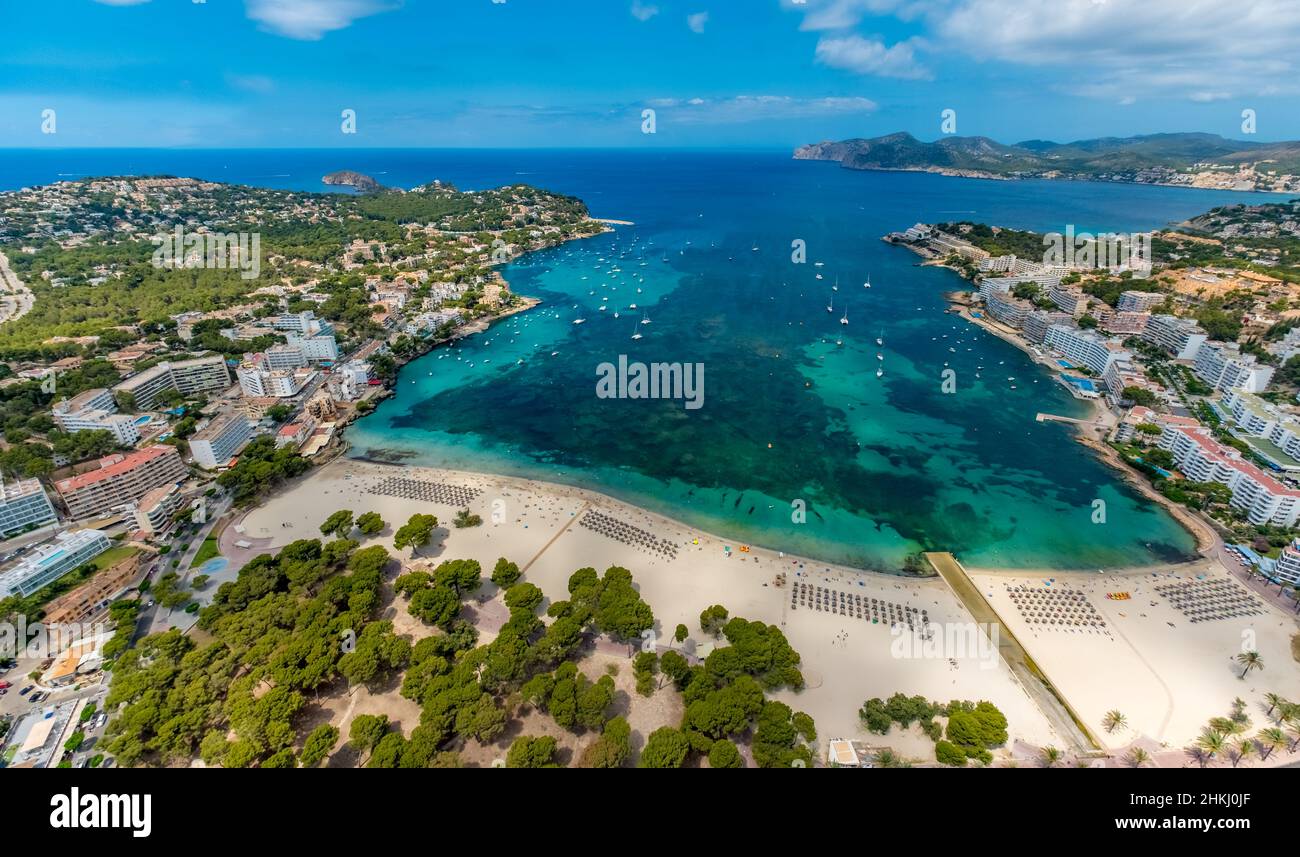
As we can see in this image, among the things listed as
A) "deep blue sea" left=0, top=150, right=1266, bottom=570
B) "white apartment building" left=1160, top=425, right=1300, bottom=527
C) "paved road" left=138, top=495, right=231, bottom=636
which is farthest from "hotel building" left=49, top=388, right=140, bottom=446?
"white apartment building" left=1160, top=425, right=1300, bottom=527

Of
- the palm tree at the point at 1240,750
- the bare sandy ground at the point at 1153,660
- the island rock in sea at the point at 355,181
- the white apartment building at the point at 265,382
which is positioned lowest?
the palm tree at the point at 1240,750

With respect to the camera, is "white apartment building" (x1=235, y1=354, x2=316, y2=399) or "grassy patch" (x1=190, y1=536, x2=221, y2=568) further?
"white apartment building" (x1=235, y1=354, x2=316, y2=399)

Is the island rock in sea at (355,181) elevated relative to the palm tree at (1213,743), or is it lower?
elevated

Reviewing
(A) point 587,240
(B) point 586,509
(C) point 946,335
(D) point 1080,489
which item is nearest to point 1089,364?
(C) point 946,335

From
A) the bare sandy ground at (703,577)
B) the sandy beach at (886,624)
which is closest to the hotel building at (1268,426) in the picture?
the sandy beach at (886,624)

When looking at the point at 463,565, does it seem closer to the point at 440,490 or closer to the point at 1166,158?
the point at 440,490

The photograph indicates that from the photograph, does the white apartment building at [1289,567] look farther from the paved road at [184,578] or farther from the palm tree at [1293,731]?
the paved road at [184,578]

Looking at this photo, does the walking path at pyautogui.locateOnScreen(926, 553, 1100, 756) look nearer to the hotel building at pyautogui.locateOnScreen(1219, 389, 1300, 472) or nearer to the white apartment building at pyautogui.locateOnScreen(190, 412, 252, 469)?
the hotel building at pyautogui.locateOnScreen(1219, 389, 1300, 472)
